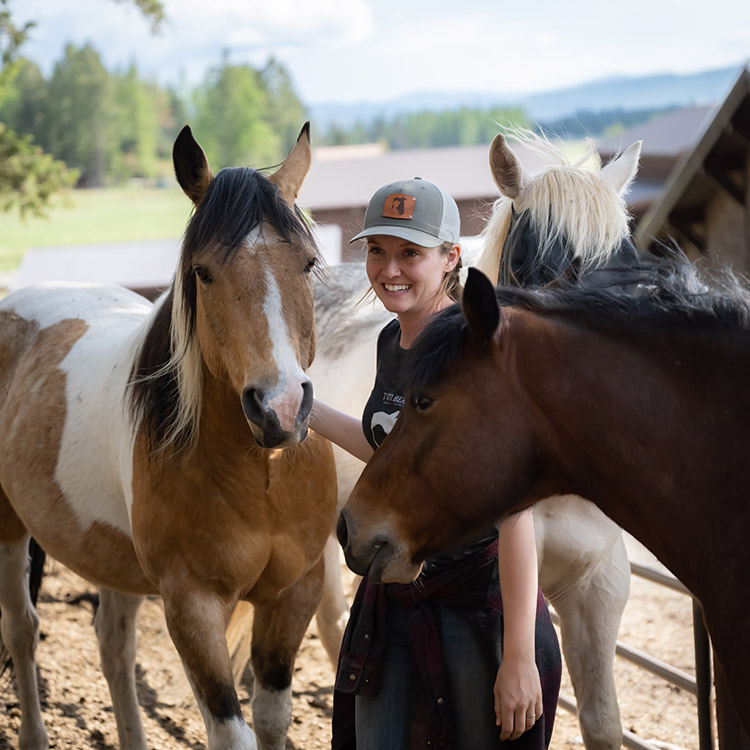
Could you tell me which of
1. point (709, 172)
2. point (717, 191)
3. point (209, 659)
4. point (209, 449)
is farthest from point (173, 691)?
point (717, 191)

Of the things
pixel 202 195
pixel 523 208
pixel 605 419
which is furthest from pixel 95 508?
pixel 605 419

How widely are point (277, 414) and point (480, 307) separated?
2.37 ft

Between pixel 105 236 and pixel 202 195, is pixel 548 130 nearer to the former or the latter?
pixel 202 195

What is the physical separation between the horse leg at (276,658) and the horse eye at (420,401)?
141 centimetres

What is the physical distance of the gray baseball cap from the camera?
2146 mm

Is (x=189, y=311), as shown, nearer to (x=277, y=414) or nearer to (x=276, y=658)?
(x=277, y=414)

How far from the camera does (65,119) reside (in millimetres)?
62219

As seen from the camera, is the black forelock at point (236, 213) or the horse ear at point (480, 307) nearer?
the horse ear at point (480, 307)

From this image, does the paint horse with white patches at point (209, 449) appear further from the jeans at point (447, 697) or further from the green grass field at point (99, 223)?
the green grass field at point (99, 223)

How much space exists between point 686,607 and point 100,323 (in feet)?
13.8

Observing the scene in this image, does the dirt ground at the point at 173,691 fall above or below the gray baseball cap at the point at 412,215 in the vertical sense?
below

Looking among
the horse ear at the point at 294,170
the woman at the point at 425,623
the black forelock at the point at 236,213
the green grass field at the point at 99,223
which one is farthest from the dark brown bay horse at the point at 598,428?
the green grass field at the point at 99,223

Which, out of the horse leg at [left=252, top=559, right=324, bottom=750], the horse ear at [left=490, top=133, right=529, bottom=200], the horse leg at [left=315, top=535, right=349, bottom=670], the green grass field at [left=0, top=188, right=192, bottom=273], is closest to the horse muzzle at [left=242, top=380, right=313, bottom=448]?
the horse leg at [left=252, top=559, right=324, bottom=750]

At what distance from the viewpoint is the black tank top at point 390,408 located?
7.10ft
